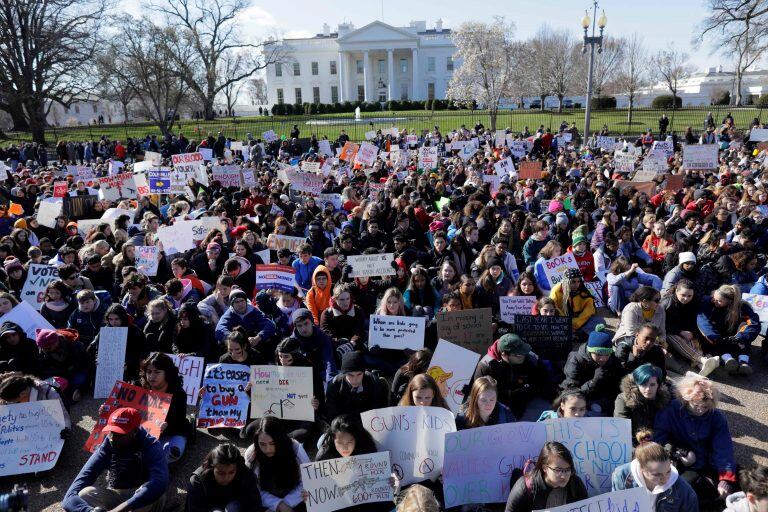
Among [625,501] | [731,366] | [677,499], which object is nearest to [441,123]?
[731,366]

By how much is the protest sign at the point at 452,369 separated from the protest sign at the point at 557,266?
3320mm

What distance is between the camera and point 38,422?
5.41 meters

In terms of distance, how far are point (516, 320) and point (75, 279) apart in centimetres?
604

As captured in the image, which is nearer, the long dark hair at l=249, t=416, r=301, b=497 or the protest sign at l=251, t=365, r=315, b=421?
the long dark hair at l=249, t=416, r=301, b=497

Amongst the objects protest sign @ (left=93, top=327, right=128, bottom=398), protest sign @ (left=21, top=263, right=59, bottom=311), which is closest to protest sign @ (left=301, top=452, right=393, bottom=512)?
protest sign @ (left=93, top=327, right=128, bottom=398)

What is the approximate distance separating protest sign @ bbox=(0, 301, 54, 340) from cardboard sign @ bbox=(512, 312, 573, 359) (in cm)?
579

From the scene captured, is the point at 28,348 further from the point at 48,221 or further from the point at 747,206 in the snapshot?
the point at 747,206

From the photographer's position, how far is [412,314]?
295 inches

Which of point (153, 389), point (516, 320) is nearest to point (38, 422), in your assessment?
point (153, 389)

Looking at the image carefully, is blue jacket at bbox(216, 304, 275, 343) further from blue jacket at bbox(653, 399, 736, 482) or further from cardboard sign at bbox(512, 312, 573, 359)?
blue jacket at bbox(653, 399, 736, 482)

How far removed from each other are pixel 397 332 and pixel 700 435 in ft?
10.6

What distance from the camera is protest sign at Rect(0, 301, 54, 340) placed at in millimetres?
6695

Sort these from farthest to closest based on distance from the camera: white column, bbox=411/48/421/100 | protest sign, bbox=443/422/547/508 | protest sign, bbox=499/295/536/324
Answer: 1. white column, bbox=411/48/421/100
2. protest sign, bbox=499/295/536/324
3. protest sign, bbox=443/422/547/508

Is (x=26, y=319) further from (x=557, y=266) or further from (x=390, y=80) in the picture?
(x=390, y=80)
